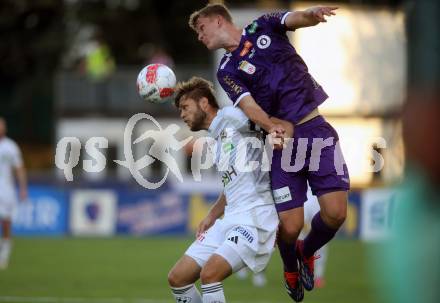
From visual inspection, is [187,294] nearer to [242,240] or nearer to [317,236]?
[242,240]

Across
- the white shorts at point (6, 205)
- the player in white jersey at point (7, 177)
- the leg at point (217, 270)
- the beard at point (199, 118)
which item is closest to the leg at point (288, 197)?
the beard at point (199, 118)

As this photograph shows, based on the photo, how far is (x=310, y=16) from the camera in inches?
225

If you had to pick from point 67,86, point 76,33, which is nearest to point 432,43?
point 67,86

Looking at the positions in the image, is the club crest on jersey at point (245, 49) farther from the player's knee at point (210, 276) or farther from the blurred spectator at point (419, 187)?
the blurred spectator at point (419, 187)

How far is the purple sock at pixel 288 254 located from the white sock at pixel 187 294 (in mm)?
857

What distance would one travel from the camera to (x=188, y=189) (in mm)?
21062

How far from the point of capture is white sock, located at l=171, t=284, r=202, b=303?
5918 millimetres

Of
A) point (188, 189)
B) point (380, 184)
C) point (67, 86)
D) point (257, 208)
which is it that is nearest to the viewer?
point (257, 208)

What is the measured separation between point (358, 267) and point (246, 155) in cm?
977

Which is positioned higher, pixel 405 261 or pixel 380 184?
pixel 405 261

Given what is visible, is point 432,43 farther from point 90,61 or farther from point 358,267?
point 90,61

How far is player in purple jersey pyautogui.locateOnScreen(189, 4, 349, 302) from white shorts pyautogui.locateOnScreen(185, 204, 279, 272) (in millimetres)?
295

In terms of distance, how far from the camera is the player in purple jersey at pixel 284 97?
6262mm

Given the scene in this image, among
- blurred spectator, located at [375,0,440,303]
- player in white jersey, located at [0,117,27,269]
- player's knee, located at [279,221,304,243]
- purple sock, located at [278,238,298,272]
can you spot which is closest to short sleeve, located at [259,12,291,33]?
player's knee, located at [279,221,304,243]
